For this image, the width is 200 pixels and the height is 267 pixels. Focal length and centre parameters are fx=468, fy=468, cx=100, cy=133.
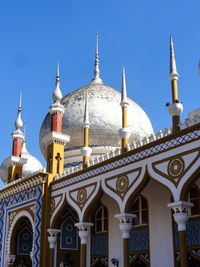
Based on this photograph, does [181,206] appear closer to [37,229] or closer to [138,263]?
[138,263]

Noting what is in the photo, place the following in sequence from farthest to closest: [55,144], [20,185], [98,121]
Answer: [98,121]
[20,185]
[55,144]

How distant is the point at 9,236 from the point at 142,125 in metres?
7.42

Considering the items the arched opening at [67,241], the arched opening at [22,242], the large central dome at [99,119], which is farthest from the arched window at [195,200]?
the arched opening at [22,242]

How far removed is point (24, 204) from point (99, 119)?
5.10 metres

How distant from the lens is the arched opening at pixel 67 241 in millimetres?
15641

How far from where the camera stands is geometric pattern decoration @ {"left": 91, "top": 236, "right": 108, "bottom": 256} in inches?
598

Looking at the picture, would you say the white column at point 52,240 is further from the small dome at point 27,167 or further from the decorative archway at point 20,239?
the small dome at point 27,167

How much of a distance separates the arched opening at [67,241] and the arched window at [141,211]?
2518 mm

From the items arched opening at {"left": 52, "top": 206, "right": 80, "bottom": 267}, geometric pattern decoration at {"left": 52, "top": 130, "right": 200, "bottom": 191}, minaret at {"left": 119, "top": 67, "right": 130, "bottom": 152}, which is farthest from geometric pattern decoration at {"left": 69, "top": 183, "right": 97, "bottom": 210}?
minaret at {"left": 119, "top": 67, "right": 130, "bottom": 152}

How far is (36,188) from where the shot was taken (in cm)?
1662

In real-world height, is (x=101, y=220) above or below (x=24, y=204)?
below

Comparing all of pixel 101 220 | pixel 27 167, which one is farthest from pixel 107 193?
pixel 27 167

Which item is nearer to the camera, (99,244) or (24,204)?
(99,244)

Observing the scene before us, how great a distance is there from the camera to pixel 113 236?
14938 mm
